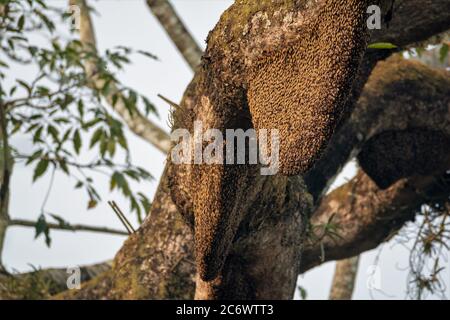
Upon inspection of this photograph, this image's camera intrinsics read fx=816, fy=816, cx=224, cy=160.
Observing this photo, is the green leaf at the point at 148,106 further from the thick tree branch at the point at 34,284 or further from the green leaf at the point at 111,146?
the thick tree branch at the point at 34,284

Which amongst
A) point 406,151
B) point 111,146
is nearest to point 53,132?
point 111,146

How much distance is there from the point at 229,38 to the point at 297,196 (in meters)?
0.87

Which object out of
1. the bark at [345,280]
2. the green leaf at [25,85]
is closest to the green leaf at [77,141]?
the green leaf at [25,85]

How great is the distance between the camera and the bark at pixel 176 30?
4945 millimetres

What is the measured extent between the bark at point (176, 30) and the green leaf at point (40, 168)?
3.71 feet

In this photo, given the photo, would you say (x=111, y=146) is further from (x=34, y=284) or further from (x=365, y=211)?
(x=365, y=211)

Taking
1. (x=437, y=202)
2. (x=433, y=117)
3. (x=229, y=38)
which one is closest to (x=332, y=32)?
(x=229, y=38)

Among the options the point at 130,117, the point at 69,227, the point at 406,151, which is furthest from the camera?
the point at 130,117

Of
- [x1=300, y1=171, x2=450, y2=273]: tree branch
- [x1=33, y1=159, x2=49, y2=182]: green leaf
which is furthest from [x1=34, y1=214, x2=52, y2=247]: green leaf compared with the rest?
[x1=300, y1=171, x2=450, y2=273]: tree branch

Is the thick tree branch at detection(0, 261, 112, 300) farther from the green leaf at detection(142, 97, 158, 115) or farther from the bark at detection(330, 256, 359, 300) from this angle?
the bark at detection(330, 256, 359, 300)

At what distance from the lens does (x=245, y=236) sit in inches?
119

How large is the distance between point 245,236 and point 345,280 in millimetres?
3012

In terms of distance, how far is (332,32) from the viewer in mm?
2051

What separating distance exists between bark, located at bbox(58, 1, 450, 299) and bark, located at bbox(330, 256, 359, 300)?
2.06m
